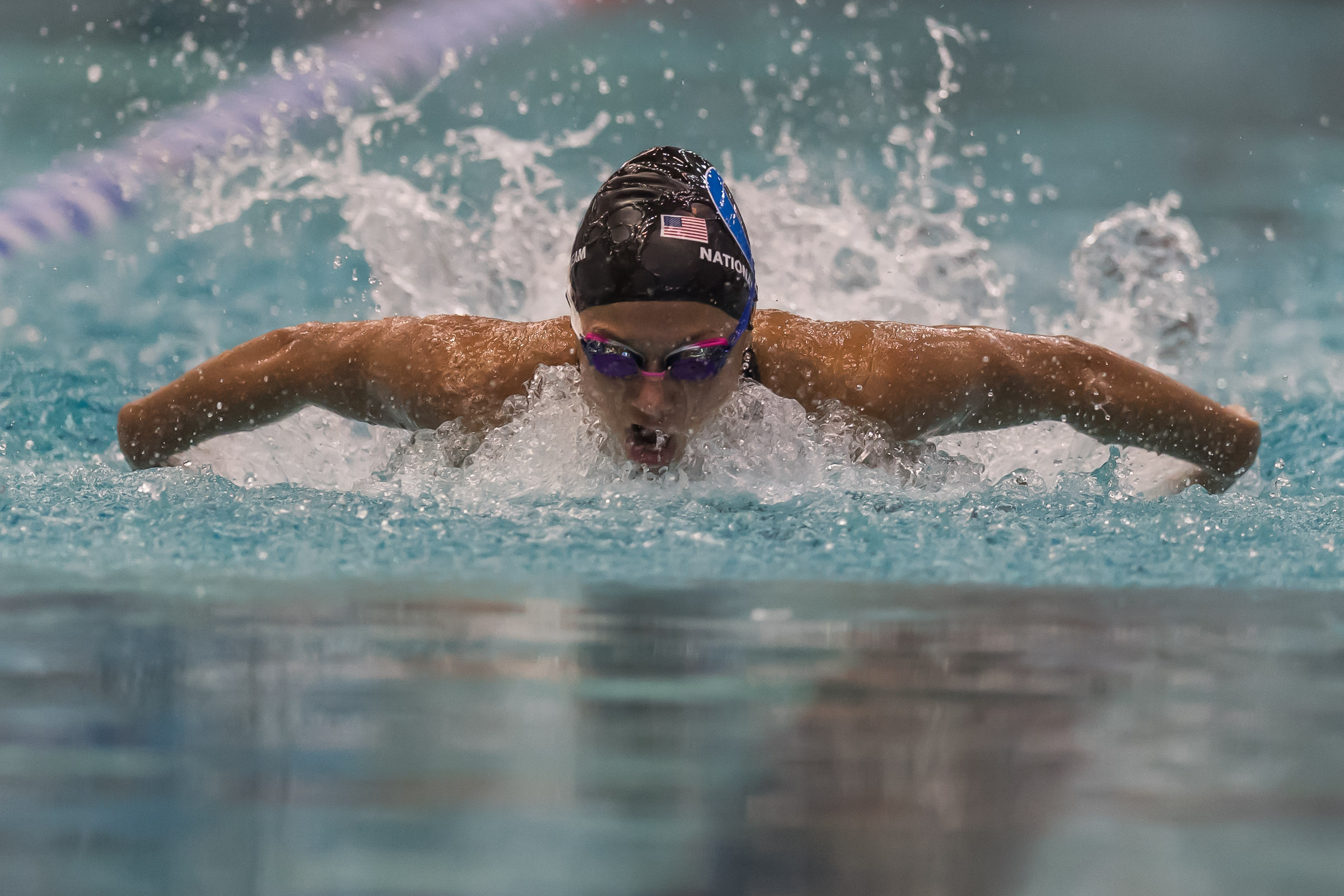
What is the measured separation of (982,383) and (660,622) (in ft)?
3.86

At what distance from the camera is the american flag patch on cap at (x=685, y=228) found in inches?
85.0

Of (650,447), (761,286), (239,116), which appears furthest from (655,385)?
(239,116)

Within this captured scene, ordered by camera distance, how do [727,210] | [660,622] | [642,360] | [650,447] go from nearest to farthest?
1. [660,622]
2. [642,360]
3. [650,447]
4. [727,210]

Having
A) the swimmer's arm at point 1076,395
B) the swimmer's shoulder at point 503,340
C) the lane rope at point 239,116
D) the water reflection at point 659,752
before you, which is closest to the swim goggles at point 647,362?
the swimmer's shoulder at point 503,340

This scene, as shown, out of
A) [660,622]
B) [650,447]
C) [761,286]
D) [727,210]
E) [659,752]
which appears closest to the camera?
[659,752]

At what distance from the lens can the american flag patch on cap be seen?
7.09 ft

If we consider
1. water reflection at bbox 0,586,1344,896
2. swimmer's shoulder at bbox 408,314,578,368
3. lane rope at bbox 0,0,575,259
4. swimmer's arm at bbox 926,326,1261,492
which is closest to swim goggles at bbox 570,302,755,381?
swimmer's shoulder at bbox 408,314,578,368

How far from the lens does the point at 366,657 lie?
1145 mm

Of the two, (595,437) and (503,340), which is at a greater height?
(503,340)

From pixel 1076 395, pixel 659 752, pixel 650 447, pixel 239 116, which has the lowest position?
pixel 659 752

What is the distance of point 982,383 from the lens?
90.2 inches

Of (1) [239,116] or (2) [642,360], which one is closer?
(2) [642,360]

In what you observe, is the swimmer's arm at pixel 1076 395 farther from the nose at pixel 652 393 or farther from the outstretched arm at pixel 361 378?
the outstretched arm at pixel 361 378

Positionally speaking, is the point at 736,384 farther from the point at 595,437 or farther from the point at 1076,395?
the point at 1076,395
